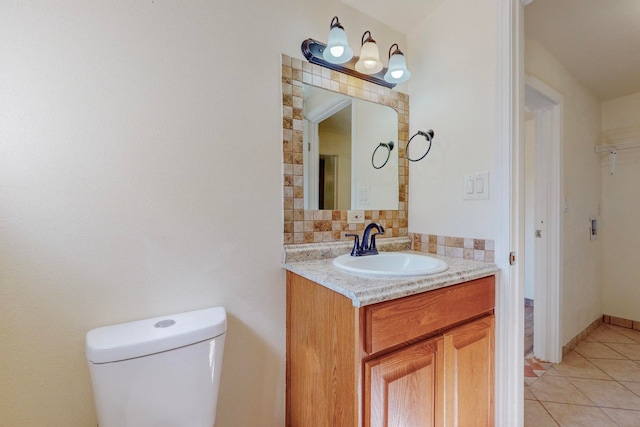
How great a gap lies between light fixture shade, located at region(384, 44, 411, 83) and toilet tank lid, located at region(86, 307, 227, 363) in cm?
136

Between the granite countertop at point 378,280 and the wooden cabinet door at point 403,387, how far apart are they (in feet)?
0.64

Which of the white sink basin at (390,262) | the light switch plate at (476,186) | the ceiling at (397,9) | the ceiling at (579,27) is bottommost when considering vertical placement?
the white sink basin at (390,262)

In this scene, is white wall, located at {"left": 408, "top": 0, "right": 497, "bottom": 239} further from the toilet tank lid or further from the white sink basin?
the toilet tank lid

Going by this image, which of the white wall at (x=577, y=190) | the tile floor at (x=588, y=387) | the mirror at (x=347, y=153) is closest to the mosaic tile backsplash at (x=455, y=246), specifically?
the mirror at (x=347, y=153)

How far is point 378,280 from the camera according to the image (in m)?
0.92

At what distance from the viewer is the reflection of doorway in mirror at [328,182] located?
53.7 inches

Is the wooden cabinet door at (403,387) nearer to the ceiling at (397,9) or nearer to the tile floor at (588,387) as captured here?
the tile floor at (588,387)

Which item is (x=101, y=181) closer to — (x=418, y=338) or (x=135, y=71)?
(x=135, y=71)

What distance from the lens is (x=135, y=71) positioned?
3.08 ft

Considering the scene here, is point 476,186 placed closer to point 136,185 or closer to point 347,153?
point 347,153

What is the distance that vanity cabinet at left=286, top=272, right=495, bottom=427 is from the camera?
2.70 feet

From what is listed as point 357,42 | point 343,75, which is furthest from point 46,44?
point 357,42

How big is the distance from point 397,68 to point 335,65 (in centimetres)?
32

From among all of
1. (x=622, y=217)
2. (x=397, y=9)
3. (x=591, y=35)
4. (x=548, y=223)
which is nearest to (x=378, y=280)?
(x=397, y=9)
